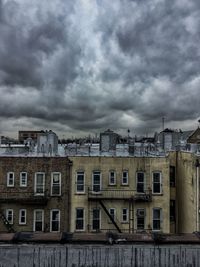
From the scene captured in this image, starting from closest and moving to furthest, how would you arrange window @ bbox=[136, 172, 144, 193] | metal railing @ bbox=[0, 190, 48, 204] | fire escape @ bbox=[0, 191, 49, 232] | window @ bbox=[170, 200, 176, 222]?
fire escape @ bbox=[0, 191, 49, 232]
metal railing @ bbox=[0, 190, 48, 204]
window @ bbox=[136, 172, 144, 193]
window @ bbox=[170, 200, 176, 222]

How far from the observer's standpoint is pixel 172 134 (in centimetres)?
4053

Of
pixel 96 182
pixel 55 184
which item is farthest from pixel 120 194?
pixel 55 184

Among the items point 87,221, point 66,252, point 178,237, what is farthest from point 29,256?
point 87,221

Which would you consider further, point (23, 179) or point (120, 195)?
point (23, 179)

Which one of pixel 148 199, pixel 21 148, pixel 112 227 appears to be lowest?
pixel 112 227

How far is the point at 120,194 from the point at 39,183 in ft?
23.9

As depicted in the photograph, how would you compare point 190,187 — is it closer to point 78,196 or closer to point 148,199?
point 148,199

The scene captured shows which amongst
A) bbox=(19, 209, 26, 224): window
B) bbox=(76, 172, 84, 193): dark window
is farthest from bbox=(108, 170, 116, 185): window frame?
bbox=(19, 209, 26, 224): window

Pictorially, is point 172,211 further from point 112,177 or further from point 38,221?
point 38,221

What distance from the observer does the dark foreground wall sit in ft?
67.5

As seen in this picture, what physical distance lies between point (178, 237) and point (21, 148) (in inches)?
805

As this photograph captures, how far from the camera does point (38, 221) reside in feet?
117

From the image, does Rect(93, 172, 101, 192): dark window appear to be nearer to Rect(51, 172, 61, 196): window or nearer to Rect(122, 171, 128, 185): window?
Rect(122, 171, 128, 185): window

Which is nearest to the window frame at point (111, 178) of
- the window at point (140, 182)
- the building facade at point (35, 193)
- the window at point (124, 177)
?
the window at point (124, 177)
